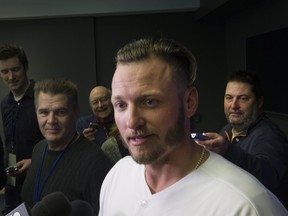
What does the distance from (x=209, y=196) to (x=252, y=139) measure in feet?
3.24

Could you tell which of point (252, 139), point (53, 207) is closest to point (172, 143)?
point (53, 207)

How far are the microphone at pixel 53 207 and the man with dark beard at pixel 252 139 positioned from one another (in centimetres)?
53

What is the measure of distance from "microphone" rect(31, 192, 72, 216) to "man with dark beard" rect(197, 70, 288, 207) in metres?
0.53

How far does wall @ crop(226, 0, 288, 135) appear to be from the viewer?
11.3 feet

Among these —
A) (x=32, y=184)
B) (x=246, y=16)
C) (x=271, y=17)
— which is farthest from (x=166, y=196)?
(x=246, y=16)

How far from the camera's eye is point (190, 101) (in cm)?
94

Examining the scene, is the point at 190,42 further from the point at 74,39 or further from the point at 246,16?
the point at 74,39

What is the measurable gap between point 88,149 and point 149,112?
0.73 m

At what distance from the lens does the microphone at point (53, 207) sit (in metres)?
0.90

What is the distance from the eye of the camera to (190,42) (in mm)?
5027

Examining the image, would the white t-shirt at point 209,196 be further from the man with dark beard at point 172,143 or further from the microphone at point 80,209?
the microphone at point 80,209

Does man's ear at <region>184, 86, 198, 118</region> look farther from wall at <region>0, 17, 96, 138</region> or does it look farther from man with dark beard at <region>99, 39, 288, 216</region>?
wall at <region>0, 17, 96, 138</region>

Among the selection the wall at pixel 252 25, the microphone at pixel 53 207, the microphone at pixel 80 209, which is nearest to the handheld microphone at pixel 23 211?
the microphone at pixel 53 207

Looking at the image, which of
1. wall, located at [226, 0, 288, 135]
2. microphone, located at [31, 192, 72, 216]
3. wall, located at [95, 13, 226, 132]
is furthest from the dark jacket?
wall, located at [95, 13, 226, 132]
